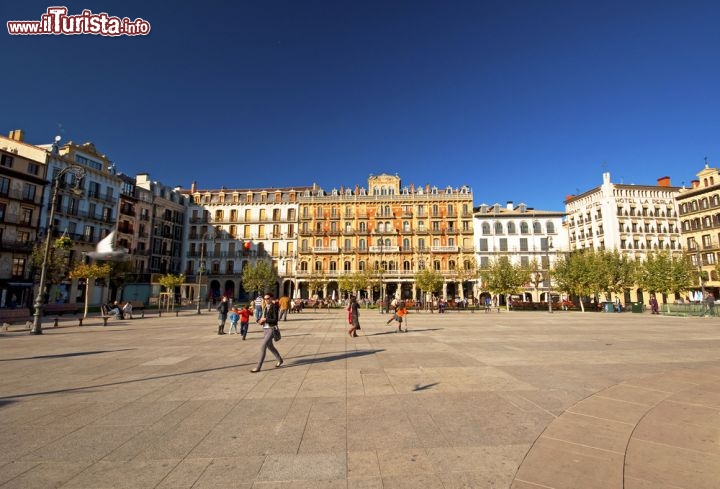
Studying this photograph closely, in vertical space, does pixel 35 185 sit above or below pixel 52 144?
below

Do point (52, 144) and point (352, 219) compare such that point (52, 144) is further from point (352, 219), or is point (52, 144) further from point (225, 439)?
point (225, 439)

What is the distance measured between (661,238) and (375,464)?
6452 centimetres

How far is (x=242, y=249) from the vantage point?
5681cm

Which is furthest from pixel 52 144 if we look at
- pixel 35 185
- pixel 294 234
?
pixel 294 234

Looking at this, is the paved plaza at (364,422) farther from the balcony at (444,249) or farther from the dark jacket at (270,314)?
the balcony at (444,249)

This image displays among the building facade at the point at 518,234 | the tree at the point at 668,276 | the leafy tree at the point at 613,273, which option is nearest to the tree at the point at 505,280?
the leafy tree at the point at 613,273

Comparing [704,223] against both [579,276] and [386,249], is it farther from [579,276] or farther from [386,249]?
[386,249]

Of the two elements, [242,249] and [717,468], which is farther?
[242,249]

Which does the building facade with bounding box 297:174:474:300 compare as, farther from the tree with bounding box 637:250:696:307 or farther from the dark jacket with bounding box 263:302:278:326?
the dark jacket with bounding box 263:302:278:326

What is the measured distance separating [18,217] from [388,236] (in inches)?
1643

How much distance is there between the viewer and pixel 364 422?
15.7 ft

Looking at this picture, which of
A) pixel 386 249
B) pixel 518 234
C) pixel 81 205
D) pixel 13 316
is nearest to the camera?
pixel 13 316

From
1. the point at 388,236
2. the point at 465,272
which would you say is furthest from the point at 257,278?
the point at 465,272

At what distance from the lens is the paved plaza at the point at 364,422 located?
341cm
